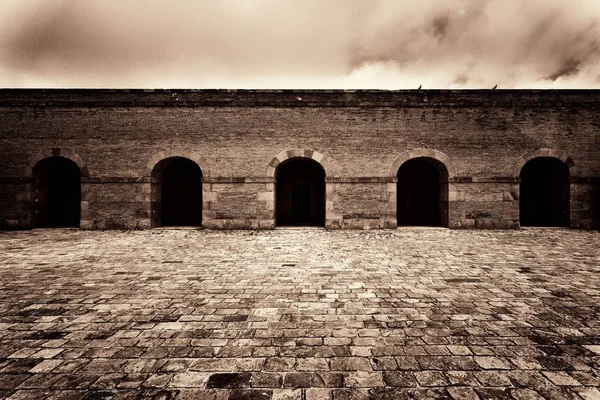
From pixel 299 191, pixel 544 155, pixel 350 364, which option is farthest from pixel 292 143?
pixel 544 155

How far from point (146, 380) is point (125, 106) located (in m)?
11.6

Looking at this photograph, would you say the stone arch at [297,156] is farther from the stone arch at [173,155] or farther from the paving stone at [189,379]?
the paving stone at [189,379]

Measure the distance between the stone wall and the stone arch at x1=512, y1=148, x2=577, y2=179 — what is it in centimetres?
4

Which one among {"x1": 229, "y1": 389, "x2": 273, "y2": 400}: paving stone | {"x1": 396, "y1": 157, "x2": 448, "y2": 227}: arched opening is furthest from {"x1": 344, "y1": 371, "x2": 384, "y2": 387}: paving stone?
{"x1": 396, "y1": 157, "x2": 448, "y2": 227}: arched opening

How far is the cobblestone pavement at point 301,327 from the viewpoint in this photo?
2166mm

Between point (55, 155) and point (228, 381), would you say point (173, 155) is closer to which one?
point (55, 155)

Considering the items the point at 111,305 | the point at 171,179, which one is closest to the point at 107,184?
the point at 171,179

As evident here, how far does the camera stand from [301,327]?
120 inches

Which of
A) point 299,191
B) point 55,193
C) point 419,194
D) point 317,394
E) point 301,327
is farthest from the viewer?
point 299,191

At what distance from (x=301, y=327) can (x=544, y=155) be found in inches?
511

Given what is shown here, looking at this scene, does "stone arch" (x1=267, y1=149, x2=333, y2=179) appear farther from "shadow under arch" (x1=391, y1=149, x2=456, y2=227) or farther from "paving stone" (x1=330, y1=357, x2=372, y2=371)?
"paving stone" (x1=330, y1=357, x2=372, y2=371)

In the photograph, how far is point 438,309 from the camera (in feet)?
11.6

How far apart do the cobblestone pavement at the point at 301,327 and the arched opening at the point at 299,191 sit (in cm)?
756

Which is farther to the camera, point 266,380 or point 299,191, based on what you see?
point 299,191
